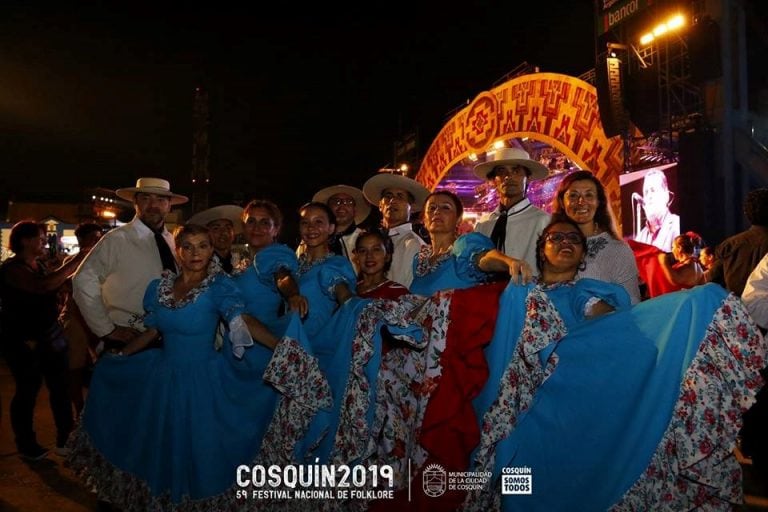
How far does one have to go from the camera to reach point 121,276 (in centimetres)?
444

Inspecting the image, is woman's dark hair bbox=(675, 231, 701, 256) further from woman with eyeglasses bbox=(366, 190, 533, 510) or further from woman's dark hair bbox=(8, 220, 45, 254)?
woman's dark hair bbox=(8, 220, 45, 254)

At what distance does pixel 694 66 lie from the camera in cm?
1038

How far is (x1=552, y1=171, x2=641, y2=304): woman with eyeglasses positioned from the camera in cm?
338

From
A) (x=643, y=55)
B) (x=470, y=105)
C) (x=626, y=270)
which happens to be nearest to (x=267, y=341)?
(x=626, y=270)

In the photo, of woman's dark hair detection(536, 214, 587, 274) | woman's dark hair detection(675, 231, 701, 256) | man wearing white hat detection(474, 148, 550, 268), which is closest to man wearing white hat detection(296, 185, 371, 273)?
man wearing white hat detection(474, 148, 550, 268)

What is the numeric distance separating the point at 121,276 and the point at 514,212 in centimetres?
296

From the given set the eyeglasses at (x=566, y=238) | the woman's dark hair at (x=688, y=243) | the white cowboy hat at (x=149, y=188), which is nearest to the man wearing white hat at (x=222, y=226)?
the white cowboy hat at (x=149, y=188)

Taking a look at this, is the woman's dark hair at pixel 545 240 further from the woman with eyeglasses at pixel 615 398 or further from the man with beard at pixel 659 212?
the man with beard at pixel 659 212

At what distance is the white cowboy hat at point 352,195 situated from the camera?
19.4ft

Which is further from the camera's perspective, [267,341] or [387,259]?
[387,259]

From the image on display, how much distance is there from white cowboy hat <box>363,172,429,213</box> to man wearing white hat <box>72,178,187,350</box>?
6.08 ft

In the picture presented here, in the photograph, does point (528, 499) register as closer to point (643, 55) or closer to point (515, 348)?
point (515, 348)

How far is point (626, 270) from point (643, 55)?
9812 mm

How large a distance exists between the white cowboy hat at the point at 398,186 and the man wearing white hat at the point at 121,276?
6.08 ft
